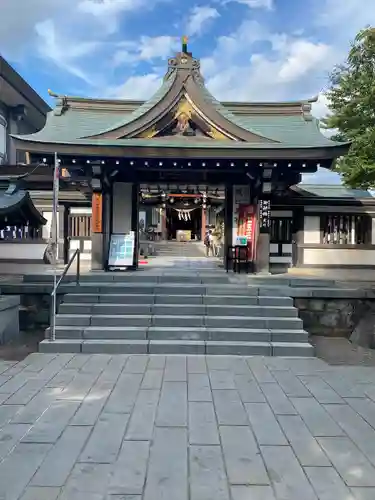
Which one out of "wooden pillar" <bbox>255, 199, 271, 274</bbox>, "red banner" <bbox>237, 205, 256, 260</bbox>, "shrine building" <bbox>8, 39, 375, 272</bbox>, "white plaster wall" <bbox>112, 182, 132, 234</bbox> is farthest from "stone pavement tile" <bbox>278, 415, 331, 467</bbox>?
"white plaster wall" <bbox>112, 182, 132, 234</bbox>

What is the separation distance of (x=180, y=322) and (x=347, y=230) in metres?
9.56

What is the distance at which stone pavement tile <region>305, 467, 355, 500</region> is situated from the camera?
9.84ft

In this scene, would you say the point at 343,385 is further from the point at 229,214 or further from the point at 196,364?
the point at 229,214

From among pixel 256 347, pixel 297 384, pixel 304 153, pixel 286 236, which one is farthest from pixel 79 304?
pixel 286 236

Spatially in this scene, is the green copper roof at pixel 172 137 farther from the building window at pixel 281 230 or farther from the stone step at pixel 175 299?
the stone step at pixel 175 299

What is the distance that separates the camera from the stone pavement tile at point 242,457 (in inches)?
127

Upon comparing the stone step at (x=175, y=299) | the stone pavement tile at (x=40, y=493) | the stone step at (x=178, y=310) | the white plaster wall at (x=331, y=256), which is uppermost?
the white plaster wall at (x=331, y=256)

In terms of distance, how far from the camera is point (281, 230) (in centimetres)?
1459

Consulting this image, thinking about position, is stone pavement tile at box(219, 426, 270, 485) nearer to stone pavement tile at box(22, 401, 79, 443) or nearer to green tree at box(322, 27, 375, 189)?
stone pavement tile at box(22, 401, 79, 443)

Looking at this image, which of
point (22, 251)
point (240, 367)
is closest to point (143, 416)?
point (240, 367)

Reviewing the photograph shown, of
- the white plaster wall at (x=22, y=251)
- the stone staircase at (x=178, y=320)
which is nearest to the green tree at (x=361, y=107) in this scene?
the stone staircase at (x=178, y=320)

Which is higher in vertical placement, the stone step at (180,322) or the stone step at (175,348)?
the stone step at (180,322)

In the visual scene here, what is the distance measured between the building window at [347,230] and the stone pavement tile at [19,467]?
42.5 feet

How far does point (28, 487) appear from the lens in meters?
3.04
